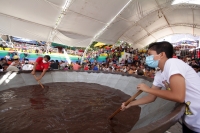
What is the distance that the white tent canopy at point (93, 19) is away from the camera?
7.28 m

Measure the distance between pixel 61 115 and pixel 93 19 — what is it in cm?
773

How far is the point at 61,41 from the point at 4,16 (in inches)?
169

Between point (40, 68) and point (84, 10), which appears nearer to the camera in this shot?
point (40, 68)

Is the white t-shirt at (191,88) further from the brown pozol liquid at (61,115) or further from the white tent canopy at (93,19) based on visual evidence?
the white tent canopy at (93,19)

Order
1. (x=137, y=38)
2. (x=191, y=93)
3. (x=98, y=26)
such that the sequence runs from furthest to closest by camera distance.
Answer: (x=137, y=38) → (x=98, y=26) → (x=191, y=93)

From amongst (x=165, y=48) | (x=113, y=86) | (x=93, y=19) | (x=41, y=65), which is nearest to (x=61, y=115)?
(x=165, y=48)

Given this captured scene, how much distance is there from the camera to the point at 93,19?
8898 millimetres

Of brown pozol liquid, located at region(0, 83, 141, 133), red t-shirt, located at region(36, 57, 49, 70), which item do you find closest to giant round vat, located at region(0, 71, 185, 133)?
brown pozol liquid, located at region(0, 83, 141, 133)

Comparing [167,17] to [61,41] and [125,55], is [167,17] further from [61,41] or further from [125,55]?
[61,41]

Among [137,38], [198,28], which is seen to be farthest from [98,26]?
[198,28]

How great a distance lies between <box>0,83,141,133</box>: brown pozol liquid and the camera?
6.53 ft

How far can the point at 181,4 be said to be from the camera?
8117mm

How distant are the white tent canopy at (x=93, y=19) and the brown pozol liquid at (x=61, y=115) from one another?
19.1 feet

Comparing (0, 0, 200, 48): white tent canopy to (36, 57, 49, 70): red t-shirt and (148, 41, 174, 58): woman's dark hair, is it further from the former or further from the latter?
(148, 41, 174, 58): woman's dark hair
